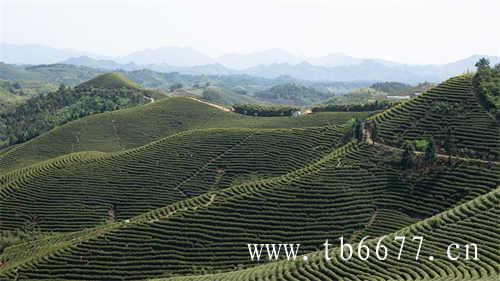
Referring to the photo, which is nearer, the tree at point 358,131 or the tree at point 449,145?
the tree at point 449,145

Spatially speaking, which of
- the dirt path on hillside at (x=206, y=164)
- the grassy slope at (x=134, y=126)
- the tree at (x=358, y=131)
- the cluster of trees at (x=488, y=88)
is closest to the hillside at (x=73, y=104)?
the grassy slope at (x=134, y=126)

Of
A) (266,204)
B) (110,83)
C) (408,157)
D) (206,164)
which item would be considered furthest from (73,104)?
(408,157)

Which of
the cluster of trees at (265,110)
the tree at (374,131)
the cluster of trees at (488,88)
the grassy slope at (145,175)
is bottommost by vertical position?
the grassy slope at (145,175)

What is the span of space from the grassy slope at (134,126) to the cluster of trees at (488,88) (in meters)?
27.7

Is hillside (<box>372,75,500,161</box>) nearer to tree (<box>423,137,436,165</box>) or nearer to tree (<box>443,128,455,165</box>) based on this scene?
tree (<box>443,128,455,165</box>)

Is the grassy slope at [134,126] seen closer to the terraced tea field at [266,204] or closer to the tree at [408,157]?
the terraced tea field at [266,204]

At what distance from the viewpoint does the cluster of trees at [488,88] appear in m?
63.2

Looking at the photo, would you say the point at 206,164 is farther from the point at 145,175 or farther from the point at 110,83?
the point at 110,83

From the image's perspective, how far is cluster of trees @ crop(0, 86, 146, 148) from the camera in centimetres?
13675

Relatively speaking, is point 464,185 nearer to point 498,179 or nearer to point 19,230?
point 498,179

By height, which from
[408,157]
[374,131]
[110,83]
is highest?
[374,131]

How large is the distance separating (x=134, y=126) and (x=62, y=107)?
59.1 metres

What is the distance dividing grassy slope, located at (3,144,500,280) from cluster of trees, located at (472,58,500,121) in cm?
1242

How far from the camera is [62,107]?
15600 centimetres
